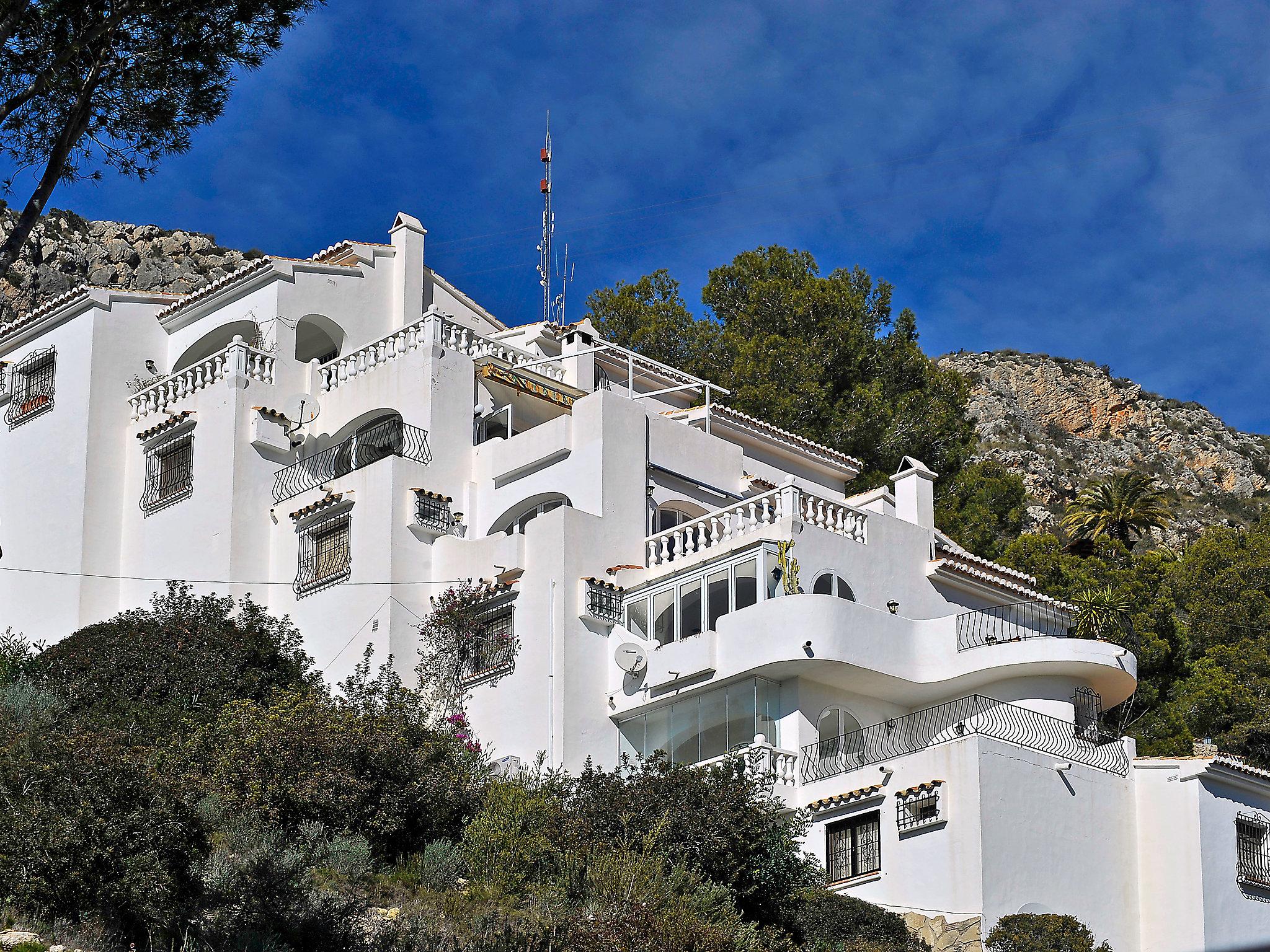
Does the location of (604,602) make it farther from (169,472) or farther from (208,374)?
(169,472)

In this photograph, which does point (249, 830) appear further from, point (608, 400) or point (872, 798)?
point (608, 400)

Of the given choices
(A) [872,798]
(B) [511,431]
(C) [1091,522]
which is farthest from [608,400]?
(C) [1091,522]

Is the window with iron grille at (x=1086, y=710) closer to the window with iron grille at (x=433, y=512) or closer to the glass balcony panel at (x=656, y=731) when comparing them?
the glass balcony panel at (x=656, y=731)

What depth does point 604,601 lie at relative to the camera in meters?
31.5

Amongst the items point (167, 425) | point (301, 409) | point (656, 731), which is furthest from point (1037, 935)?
point (167, 425)

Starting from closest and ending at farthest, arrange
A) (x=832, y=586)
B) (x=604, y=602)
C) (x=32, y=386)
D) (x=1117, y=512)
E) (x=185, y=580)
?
(x=604, y=602) → (x=832, y=586) → (x=185, y=580) → (x=32, y=386) → (x=1117, y=512)

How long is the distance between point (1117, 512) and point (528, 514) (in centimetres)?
3066

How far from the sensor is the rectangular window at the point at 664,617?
104ft

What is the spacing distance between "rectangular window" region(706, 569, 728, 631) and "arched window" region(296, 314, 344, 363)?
441 inches

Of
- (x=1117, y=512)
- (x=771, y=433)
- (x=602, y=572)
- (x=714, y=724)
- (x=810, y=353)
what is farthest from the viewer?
(x=1117, y=512)

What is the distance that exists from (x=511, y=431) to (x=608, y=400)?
3835mm

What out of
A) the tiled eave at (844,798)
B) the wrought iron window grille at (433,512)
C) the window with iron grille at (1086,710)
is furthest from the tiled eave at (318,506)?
the window with iron grille at (1086,710)

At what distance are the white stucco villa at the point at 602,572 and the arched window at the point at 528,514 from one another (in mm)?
89

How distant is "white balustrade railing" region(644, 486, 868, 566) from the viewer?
103 ft
